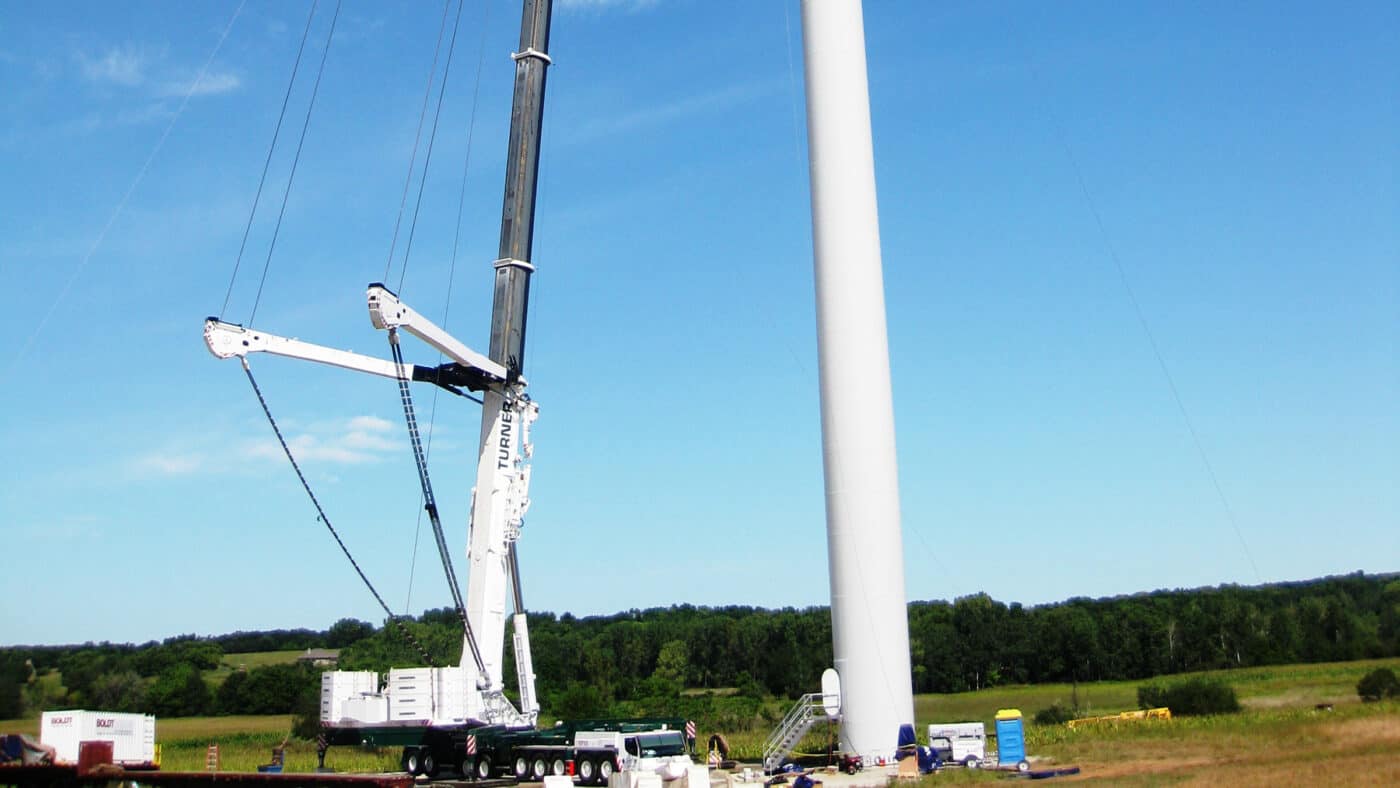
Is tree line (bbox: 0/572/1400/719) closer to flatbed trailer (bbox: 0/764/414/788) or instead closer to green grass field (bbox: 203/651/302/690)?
green grass field (bbox: 203/651/302/690)

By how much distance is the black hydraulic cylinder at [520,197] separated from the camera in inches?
1385

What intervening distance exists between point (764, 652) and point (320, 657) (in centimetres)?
3217

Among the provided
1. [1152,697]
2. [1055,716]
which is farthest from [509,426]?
[1055,716]

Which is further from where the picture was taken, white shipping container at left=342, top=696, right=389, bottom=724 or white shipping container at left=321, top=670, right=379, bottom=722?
white shipping container at left=321, top=670, right=379, bottom=722

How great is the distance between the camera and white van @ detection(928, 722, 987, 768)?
32.3 m

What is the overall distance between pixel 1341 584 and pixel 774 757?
40.5 meters

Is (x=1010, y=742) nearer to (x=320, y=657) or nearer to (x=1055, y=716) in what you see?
(x=1055, y=716)

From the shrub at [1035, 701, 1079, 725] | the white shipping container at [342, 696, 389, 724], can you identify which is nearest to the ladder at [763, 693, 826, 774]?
the white shipping container at [342, 696, 389, 724]

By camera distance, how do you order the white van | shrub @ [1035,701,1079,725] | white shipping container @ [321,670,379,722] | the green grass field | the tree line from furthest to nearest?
the green grass field → the tree line → shrub @ [1035,701,1079,725] → white shipping container @ [321,670,379,722] → the white van

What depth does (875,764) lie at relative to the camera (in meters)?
32.1

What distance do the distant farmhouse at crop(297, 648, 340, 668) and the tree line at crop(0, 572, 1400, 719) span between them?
73.9 inches

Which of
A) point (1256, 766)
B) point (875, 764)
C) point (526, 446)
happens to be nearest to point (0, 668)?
point (526, 446)

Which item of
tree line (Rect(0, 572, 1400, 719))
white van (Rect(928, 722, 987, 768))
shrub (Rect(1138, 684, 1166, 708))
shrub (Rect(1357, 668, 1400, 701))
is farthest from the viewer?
tree line (Rect(0, 572, 1400, 719))

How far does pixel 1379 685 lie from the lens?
1212 inches
